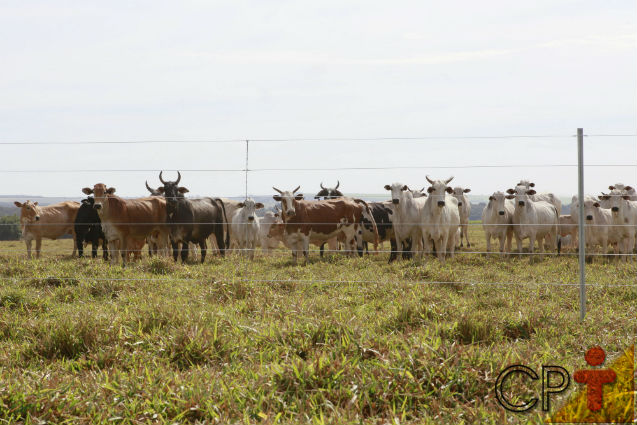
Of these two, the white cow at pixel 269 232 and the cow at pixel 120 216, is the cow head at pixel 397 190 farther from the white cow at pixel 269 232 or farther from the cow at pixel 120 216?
the cow at pixel 120 216

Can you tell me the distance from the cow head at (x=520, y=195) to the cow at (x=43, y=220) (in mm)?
13135

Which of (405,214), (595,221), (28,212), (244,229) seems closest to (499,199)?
(595,221)

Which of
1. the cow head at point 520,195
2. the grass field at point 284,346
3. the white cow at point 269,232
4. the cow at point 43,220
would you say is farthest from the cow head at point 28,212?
the cow head at point 520,195

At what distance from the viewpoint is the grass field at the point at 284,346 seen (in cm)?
435

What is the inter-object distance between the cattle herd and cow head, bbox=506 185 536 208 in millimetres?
28

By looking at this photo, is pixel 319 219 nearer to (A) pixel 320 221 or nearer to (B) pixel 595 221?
(A) pixel 320 221

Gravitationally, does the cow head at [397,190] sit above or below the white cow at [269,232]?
above

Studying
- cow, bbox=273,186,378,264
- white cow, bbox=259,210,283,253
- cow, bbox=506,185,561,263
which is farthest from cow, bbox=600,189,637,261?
white cow, bbox=259,210,283,253

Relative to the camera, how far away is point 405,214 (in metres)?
17.2

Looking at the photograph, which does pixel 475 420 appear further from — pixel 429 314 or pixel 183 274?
pixel 183 274

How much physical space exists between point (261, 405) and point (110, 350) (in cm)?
182

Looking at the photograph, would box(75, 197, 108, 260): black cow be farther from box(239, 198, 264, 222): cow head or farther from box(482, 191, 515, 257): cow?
box(482, 191, 515, 257): cow

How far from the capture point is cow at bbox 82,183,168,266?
14617 mm

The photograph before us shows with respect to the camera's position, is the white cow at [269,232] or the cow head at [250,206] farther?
the white cow at [269,232]
